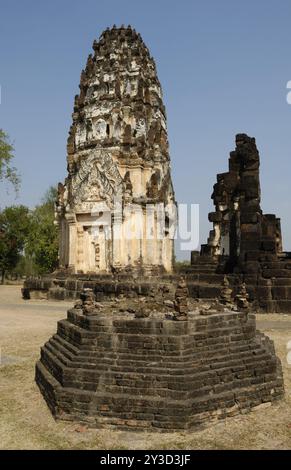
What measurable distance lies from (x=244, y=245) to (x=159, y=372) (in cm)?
1164

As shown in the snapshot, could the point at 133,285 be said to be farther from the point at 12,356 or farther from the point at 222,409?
the point at 222,409

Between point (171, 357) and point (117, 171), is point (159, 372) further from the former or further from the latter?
point (117, 171)

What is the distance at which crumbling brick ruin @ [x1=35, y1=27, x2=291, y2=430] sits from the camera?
6137 mm

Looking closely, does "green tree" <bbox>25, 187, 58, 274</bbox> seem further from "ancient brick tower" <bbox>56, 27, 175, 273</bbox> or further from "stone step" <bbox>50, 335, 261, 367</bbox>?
"stone step" <bbox>50, 335, 261, 367</bbox>

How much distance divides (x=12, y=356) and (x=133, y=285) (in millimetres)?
9481

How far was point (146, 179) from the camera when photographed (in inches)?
934

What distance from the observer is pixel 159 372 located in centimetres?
615

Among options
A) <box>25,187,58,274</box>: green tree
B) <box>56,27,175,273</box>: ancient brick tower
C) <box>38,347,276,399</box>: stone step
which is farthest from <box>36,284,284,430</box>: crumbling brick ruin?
<box>25,187,58,274</box>: green tree

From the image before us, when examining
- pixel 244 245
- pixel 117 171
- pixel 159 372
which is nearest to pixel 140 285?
pixel 244 245

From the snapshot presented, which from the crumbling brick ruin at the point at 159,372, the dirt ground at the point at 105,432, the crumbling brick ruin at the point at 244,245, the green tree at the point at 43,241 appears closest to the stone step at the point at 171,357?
the crumbling brick ruin at the point at 159,372

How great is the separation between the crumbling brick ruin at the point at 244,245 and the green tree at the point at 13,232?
26693 millimetres

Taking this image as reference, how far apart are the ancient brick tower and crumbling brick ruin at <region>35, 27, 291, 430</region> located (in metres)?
0.07

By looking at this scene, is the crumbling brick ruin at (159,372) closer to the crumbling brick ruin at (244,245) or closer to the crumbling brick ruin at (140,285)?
the crumbling brick ruin at (140,285)

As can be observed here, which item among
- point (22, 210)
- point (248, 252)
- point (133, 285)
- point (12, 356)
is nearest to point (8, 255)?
point (22, 210)
